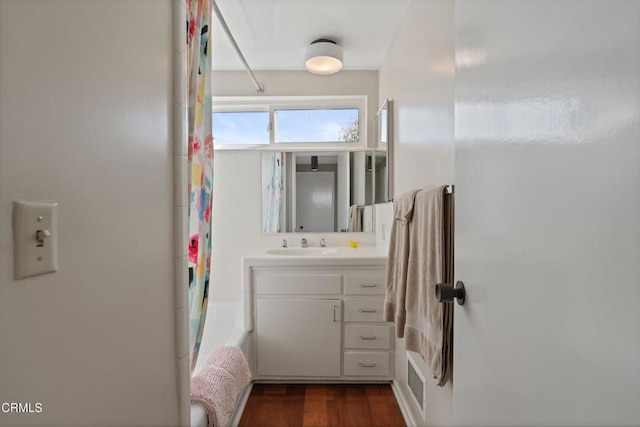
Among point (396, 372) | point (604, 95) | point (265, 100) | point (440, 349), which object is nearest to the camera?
point (604, 95)

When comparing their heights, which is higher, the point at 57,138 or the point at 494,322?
the point at 57,138

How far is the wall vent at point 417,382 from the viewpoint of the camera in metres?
1.61

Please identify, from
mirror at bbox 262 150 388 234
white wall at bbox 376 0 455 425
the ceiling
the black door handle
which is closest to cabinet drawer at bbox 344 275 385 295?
white wall at bbox 376 0 455 425

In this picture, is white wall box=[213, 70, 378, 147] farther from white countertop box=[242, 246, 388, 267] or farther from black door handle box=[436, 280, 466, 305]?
black door handle box=[436, 280, 466, 305]

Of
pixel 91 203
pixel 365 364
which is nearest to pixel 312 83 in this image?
pixel 365 364

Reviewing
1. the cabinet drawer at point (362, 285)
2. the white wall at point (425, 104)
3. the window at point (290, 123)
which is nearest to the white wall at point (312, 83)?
the window at point (290, 123)

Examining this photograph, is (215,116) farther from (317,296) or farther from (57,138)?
(57,138)

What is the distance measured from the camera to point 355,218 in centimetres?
284

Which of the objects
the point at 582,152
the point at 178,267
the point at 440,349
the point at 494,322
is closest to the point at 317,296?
the point at 440,349

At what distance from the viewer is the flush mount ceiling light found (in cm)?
224

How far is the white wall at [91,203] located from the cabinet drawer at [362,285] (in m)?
1.50

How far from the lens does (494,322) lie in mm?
690

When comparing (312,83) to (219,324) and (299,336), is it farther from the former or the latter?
(219,324)

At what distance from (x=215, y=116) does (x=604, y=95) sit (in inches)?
110
